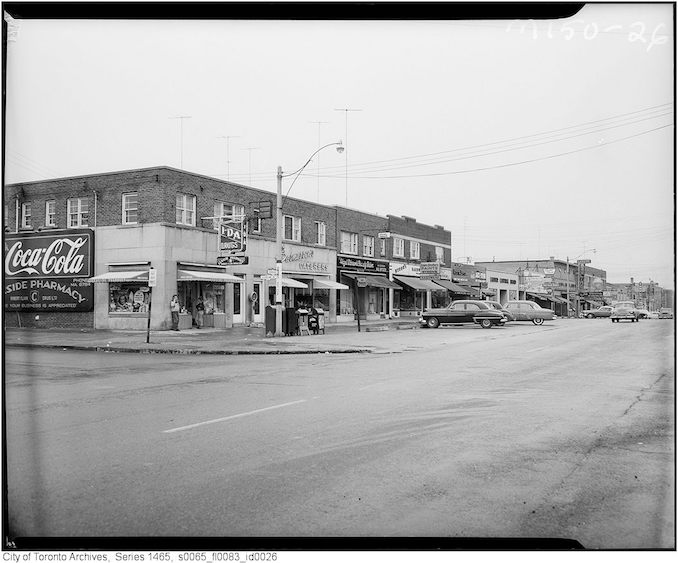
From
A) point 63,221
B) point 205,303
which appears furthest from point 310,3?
point 205,303

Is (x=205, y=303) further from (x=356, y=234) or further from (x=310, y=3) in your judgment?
(x=310, y=3)

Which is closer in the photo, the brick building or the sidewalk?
the brick building

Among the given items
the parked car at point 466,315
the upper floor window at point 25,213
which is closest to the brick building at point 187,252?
the upper floor window at point 25,213

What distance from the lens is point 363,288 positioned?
146 ft

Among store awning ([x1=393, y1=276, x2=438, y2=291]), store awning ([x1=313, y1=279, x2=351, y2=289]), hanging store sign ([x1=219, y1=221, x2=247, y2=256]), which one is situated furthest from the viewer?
store awning ([x1=393, y1=276, x2=438, y2=291])

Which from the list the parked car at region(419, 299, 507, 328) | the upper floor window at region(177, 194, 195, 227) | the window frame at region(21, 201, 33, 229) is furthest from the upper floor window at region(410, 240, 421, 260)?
the window frame at region(21, 201, 33, 229)

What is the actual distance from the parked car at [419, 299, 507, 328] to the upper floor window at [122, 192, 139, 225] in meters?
18.9

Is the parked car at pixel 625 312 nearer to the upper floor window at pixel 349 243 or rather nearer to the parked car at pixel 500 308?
the parked car at pixel 500 308

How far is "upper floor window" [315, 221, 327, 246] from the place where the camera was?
39438 millimetres

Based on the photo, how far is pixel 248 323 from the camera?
32.8 metres

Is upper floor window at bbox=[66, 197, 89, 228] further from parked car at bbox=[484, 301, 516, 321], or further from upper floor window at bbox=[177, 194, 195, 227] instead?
parked car at bbox=[484, 301, 516, 321]

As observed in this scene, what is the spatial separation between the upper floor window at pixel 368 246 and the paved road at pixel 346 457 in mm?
33526

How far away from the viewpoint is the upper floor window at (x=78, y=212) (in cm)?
1583

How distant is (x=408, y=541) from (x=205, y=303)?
26765 mm
